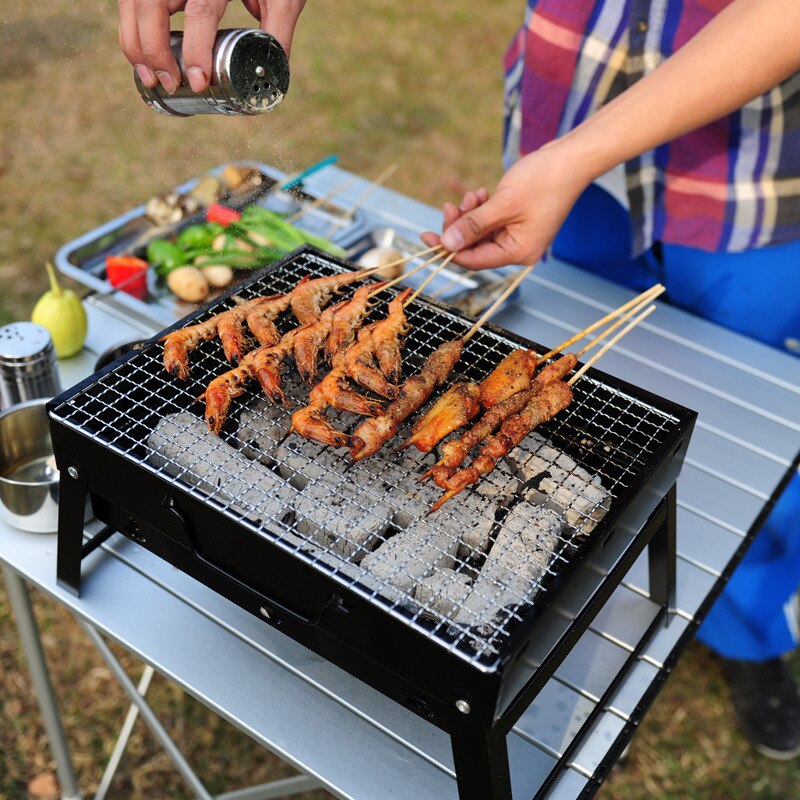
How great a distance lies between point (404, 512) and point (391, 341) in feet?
1.77

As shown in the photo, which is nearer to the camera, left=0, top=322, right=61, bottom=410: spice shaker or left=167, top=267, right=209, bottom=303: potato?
left=0, top=322, right=61, bottom=410: spice shaker

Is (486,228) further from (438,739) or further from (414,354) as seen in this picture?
(438,739)

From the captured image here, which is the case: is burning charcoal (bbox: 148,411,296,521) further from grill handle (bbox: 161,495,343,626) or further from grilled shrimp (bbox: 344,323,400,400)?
grilled shrimp (bbox: 344,323,400,400)

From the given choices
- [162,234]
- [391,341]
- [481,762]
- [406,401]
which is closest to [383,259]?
[162,234]

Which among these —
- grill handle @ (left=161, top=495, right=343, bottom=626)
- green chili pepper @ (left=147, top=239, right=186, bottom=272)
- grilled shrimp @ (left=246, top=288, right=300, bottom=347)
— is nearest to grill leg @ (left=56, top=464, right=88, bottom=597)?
grill handle @ (left=161, top=495, right=343, bottom=626)

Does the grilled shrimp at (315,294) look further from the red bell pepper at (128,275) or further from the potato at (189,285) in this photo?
the red bell pepper at (128,275)

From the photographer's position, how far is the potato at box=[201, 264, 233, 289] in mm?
3414

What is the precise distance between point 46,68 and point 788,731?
3906mm

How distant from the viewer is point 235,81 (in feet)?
6.18

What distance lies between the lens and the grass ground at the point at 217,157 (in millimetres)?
2307

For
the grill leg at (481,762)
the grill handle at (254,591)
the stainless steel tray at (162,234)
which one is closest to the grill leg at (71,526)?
the grill handle at (254,591)

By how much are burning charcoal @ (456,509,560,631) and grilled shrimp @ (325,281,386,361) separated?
0.73 meters

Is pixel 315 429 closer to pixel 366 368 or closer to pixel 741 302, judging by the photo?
pixel 366 368

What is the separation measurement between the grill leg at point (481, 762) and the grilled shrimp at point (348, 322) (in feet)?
3.44
